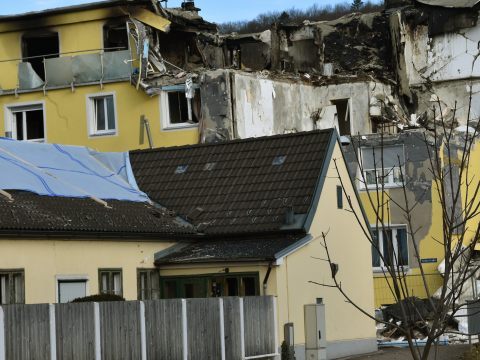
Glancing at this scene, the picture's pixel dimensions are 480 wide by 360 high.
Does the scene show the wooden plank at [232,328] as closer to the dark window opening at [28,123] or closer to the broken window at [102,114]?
the broken window at [102,114]

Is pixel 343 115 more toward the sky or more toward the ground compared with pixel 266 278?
more toward the sky

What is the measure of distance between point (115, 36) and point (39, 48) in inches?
134

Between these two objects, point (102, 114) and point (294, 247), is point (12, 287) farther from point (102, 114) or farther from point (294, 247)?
point (102, 114)

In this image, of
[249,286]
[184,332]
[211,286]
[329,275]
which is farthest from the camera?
[329,275]

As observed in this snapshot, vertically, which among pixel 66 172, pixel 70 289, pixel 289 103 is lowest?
pixel 70 289

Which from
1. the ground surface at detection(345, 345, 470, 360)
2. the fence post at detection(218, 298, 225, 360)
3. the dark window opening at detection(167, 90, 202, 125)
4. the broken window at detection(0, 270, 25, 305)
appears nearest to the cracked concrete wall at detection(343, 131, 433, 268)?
the dark window opening at detection(167, 90, 202, 125)

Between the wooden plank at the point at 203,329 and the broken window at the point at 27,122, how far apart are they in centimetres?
2318

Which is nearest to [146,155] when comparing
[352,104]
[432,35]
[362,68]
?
[352,104]

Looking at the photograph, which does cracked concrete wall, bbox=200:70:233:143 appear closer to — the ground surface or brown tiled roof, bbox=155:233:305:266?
the ground surface

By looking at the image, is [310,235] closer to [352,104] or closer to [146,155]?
[146,155]

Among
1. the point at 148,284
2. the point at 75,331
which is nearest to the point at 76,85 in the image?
the point at 148,284

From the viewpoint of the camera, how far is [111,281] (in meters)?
26.9

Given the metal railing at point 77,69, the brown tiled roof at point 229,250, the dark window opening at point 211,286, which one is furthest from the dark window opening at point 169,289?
the metal railing at point 77,69

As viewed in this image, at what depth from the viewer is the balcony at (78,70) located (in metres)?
44.7
